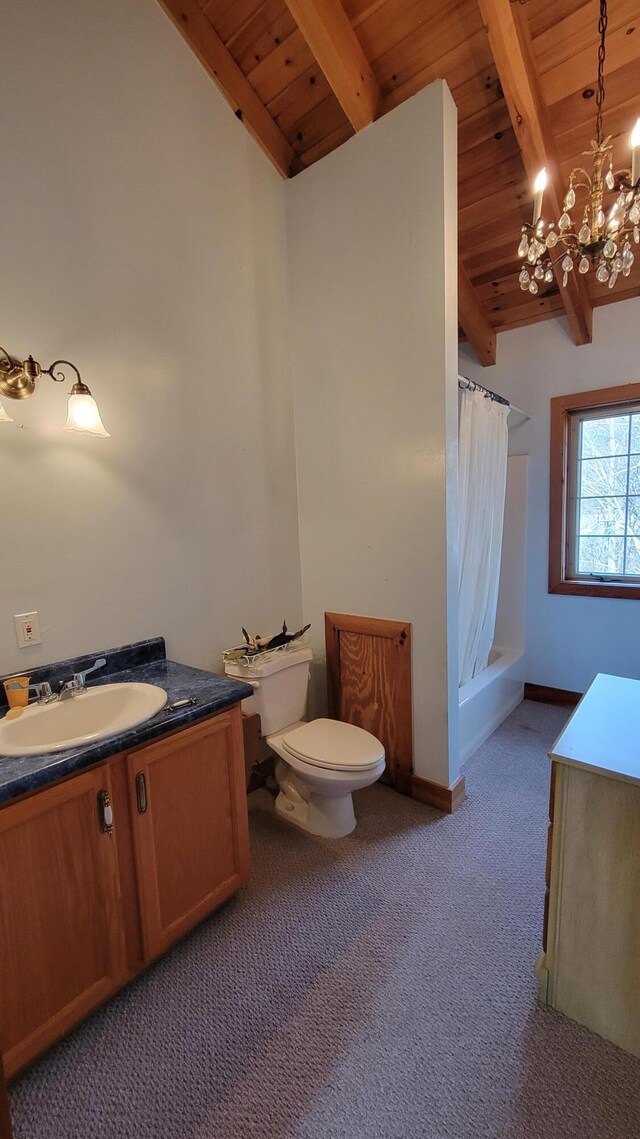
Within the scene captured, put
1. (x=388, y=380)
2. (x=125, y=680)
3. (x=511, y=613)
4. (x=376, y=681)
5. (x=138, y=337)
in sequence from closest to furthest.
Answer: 1. (x=125, y=680)
2. (x=138, y=337)
3. (x=388, y=380)
4. (x=376, y=681)
5. (x=511, y=613)

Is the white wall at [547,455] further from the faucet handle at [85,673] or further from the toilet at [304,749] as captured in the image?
the faucet handle at [85,673]

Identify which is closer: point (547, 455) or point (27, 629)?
point (27, 629)

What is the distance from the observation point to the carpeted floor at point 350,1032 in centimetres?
105

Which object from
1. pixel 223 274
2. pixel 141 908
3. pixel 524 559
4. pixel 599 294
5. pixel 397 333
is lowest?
pixel 141 908

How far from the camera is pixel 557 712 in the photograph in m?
3.14

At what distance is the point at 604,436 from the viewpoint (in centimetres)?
301

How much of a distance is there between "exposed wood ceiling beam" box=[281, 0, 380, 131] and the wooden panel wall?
2333 mm

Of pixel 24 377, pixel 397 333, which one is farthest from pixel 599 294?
pixel 24 377

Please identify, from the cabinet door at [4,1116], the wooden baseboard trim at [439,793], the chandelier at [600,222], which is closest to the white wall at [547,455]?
the chandelier at [600,222]

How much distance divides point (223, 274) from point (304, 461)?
3.13ft

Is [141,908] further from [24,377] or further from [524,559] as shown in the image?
[524,559]

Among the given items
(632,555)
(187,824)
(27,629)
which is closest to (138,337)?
(27,629)

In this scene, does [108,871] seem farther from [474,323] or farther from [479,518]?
[474,323]

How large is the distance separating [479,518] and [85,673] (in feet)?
7.22
